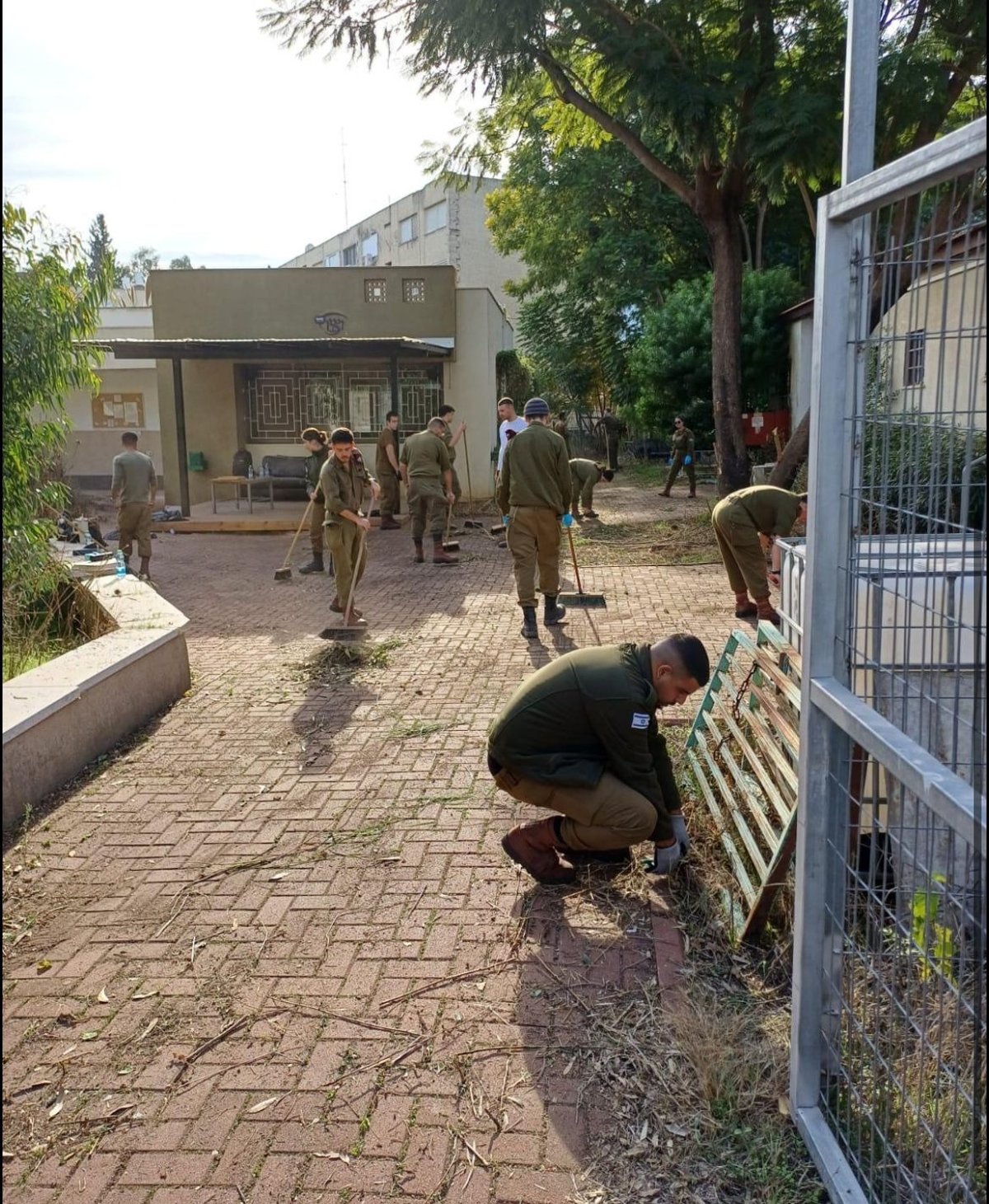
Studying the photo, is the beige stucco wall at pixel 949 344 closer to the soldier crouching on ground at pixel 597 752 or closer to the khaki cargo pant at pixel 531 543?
the soldier crouching on ground at pixel 597 752

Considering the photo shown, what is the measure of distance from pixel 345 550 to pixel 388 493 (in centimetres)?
812

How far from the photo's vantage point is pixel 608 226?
89.0 feet

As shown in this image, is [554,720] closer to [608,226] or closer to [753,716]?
[753,716]

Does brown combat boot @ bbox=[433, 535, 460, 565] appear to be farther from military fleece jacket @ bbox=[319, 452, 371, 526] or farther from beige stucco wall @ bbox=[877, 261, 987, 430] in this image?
beige stucco wall @ bbox=[877, 261, 987, 430]

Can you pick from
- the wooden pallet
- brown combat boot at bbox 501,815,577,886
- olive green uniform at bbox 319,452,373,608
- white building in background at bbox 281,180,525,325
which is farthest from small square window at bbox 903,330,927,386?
white building in background at bbox 281,180,525,325

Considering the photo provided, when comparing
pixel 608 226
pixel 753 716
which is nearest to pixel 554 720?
pixel 753 716

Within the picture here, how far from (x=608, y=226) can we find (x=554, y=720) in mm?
25194

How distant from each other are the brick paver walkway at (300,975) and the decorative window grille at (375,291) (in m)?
14.2

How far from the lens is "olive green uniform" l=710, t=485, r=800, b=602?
866cm

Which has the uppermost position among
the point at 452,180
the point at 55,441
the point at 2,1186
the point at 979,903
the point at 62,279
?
the point at 452,180

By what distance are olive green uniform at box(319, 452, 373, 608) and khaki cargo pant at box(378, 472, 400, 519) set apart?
7487 millimetres

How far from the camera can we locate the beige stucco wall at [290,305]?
64.1 ft

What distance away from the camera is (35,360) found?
5988 mm

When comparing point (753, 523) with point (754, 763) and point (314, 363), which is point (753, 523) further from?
point (314, 363)
